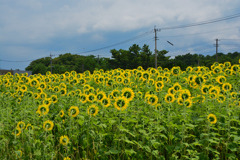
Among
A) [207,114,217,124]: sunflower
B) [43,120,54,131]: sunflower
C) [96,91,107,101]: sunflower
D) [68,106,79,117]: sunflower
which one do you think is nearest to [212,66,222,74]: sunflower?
[207,114,217,124]: sunflower

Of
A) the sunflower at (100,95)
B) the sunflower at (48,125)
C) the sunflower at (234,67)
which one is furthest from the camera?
the sunflower at (234,67)

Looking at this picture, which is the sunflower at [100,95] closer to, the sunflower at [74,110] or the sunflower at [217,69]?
the sunflower at [74,110]

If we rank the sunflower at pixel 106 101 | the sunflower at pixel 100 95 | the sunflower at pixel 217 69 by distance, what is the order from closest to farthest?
the sunflower at pixel 106 101
the sunflower at pixel 100 95
the sunflower at pixel 217 69

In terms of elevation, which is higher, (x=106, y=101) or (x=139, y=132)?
(x=106, y=101)

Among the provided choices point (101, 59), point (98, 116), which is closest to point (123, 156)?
point (98, 116)

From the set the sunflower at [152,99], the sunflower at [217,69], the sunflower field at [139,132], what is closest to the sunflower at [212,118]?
the sunflower field at [139,132]

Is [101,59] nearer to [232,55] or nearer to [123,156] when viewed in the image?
[232,55]

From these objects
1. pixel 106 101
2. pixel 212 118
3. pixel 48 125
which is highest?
pixel 106 101

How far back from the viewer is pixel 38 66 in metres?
79.6

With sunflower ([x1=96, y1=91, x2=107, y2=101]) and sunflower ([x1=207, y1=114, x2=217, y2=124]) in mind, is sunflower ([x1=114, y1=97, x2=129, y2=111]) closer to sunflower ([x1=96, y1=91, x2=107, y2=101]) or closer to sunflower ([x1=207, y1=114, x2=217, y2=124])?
sunflower ([x1=96, y1=91, x2=107, y2=101])

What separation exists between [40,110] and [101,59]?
186 ft

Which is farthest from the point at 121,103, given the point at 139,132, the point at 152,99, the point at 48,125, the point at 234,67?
the point at 234,67

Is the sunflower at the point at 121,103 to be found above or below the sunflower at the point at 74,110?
above

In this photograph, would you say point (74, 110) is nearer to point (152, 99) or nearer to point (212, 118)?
point (152, 99)
